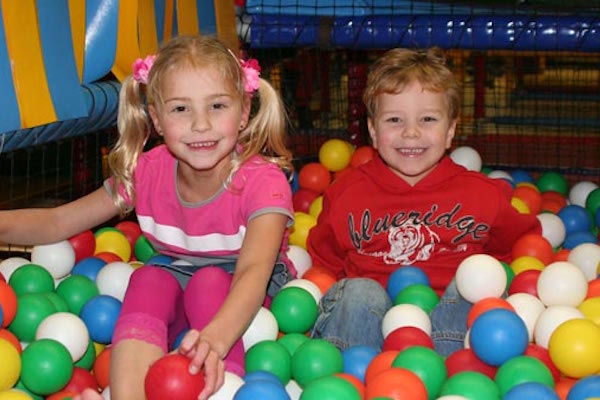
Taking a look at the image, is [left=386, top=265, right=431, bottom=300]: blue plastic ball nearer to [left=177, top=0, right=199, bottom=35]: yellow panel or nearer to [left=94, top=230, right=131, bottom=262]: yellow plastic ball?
[left=94, top=230, right=131, bottom=262]: yellow plastic ball

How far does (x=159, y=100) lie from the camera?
6.42 ft

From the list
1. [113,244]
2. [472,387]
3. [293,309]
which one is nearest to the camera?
[472,387]

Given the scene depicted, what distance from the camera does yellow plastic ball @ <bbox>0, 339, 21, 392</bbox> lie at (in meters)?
1.77

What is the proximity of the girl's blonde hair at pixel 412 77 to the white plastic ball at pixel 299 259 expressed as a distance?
0.43 m

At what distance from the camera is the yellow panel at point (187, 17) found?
3148 millimetres

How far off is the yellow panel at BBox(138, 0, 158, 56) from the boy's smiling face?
34.5 inches

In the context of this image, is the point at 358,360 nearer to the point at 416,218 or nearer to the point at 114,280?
the point at 416,218

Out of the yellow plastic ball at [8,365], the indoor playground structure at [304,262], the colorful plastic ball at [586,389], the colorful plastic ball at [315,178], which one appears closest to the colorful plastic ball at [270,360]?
the indoor playground structure at [304,262]

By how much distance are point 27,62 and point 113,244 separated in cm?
66

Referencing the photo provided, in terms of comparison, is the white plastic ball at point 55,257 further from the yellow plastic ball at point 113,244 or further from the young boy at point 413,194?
the young boy at point 413,194

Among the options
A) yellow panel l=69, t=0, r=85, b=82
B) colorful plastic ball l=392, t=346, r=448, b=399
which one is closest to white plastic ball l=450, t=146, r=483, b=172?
yellow panel l=69, t=0, r=85, b=82

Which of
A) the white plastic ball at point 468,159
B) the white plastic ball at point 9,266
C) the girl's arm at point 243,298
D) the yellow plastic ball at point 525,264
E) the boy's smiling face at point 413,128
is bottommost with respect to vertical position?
the yellow plastic ball at point 525,264

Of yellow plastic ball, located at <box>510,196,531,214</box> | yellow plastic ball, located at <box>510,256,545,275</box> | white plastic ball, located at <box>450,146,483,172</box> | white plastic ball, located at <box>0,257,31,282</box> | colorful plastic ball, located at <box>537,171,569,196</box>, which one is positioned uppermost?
white plastic ball, located at <box>450,146,483,172</box>

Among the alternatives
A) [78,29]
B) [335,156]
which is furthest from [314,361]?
[335,156]
